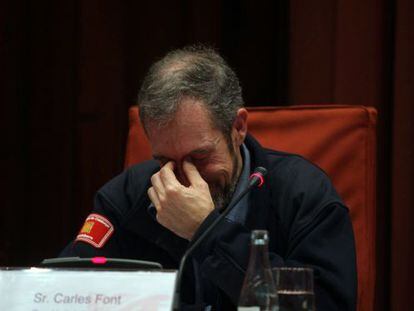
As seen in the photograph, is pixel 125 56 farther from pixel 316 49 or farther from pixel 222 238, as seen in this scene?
pixel 222 238

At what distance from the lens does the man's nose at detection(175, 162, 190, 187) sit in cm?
170

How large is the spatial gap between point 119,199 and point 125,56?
84 cm

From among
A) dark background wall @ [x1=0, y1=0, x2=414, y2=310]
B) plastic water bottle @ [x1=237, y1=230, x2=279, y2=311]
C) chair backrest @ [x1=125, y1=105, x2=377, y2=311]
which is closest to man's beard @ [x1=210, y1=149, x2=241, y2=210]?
chair backrest @ [x1=125, y1=105, x2=377, y2=311]

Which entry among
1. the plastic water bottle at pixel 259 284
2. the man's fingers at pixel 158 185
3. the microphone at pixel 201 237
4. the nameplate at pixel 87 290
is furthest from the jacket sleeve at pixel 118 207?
the plastic water bottle at pixel 259 284

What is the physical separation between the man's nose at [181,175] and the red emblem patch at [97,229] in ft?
0.69

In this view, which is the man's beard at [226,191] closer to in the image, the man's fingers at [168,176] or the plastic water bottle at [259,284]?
the man's fingers at [168,176]

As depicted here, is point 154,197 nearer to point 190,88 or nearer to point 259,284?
point 190,88

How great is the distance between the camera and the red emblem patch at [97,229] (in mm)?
1780

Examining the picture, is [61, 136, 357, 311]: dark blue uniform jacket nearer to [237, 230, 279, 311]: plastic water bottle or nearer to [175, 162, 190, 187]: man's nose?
[175, 162, 190, 187]: man's nose

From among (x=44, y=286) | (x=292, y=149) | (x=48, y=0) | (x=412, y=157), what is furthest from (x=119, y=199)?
(x=48, y=0)

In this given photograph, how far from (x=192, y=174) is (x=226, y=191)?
5.3 inches

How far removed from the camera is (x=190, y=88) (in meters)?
1.69

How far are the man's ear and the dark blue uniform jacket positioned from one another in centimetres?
3

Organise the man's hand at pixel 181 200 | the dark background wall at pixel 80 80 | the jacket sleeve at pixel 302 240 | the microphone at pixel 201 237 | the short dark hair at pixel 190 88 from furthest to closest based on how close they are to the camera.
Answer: the dark background wall at pixel 80 80
the short dark hair at pixel 190 88
the man's hand at pixel 181 200
the jacket sleeve at pixel 302 240
the microphone at pixel 201 237
